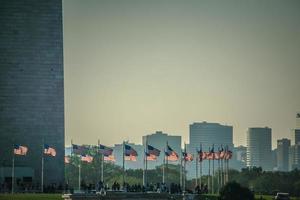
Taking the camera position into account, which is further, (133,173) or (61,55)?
(133,173)

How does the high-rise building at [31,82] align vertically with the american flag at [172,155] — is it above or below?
above

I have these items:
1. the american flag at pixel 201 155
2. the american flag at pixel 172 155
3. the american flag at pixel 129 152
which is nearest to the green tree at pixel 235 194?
the american flag at pixel 172 155

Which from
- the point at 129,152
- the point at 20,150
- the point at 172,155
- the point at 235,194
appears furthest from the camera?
the point at 20,150

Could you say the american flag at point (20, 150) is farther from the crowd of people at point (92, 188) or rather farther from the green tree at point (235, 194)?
the green tree at point (235, 194)

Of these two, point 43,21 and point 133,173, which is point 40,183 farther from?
point 133,173

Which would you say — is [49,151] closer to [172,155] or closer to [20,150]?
[20,150]

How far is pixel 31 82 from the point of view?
13450 cm

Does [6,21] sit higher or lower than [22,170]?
higher

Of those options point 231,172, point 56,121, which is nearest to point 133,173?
point 231,172

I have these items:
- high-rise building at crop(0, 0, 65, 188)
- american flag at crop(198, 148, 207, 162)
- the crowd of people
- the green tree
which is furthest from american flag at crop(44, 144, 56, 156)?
the green tree

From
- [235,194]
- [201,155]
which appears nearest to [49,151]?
[201,155]

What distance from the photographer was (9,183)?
131 meters

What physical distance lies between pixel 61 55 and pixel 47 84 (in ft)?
10.3

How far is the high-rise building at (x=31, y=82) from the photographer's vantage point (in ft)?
440
